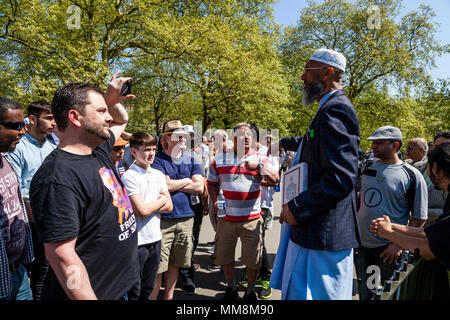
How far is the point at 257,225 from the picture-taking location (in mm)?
3811

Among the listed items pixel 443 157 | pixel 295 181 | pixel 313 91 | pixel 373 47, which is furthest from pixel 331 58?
pixel 373 47

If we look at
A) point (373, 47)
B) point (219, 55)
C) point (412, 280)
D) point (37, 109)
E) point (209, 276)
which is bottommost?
point (209, 276)

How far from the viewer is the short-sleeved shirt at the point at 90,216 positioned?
1394 mm

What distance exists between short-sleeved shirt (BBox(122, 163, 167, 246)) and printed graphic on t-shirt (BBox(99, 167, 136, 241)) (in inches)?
43.5

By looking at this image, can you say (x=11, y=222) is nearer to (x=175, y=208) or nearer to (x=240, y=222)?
(x=175, y=208)

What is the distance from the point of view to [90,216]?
157 centimetres

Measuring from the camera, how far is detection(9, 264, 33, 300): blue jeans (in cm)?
207

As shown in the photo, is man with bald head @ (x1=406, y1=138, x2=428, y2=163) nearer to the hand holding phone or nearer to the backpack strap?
the backpack strap

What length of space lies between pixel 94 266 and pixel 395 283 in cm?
170

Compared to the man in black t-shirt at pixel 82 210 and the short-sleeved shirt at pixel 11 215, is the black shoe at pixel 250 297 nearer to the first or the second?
the man in black t-shirt at pixel 82 210

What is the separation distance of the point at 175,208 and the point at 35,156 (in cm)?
176

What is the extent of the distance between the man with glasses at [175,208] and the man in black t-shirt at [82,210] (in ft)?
5.22
